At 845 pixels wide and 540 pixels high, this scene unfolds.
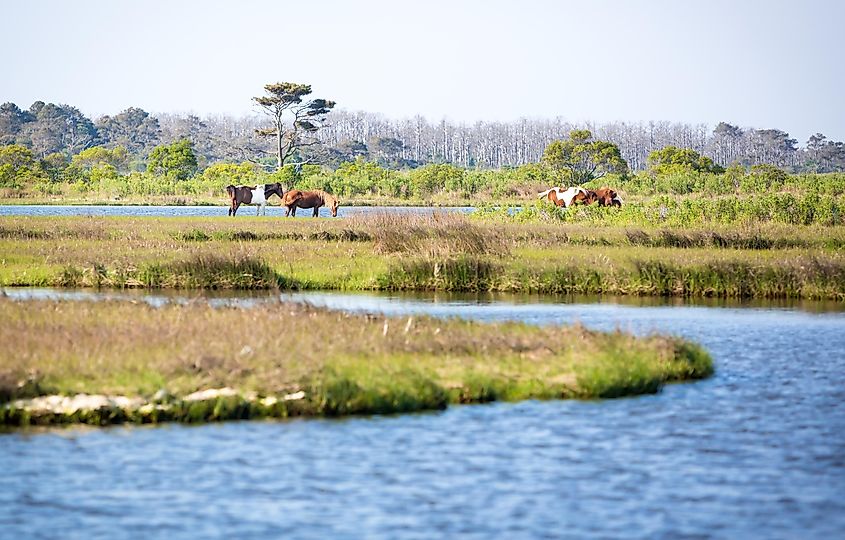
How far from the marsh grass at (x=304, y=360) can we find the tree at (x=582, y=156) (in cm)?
7851

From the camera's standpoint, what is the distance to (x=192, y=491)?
12250mm

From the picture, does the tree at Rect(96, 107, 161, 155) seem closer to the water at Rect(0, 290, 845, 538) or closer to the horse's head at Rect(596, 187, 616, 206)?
the horse's head at Rect(596, 187, 616, 206)

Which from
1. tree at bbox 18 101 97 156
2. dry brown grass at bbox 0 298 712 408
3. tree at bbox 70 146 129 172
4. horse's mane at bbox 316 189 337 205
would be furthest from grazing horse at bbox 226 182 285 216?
tree at bbox 18 101 97 156

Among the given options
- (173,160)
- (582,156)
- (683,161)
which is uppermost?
(683,161)

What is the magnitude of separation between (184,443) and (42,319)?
6.18 m

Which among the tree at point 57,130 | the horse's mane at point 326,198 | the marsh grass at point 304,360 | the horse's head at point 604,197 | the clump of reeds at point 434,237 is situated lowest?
the marsh grass at point 304,360

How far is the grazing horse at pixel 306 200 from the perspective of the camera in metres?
56.0

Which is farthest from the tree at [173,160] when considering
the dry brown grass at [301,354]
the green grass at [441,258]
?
the dry brown grass at [301,354]

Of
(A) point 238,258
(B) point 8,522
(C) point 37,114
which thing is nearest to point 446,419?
Result: (B) point 8,522

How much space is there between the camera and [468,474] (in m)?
13.0

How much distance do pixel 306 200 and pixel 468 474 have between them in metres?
44.6

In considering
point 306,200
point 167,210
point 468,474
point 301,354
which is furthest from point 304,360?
point 167,210

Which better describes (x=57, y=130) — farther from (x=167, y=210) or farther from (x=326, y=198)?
(x=326, y=198)

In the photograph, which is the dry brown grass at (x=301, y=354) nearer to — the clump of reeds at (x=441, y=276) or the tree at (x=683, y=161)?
the clump of reeds at (x=441, y=276)
